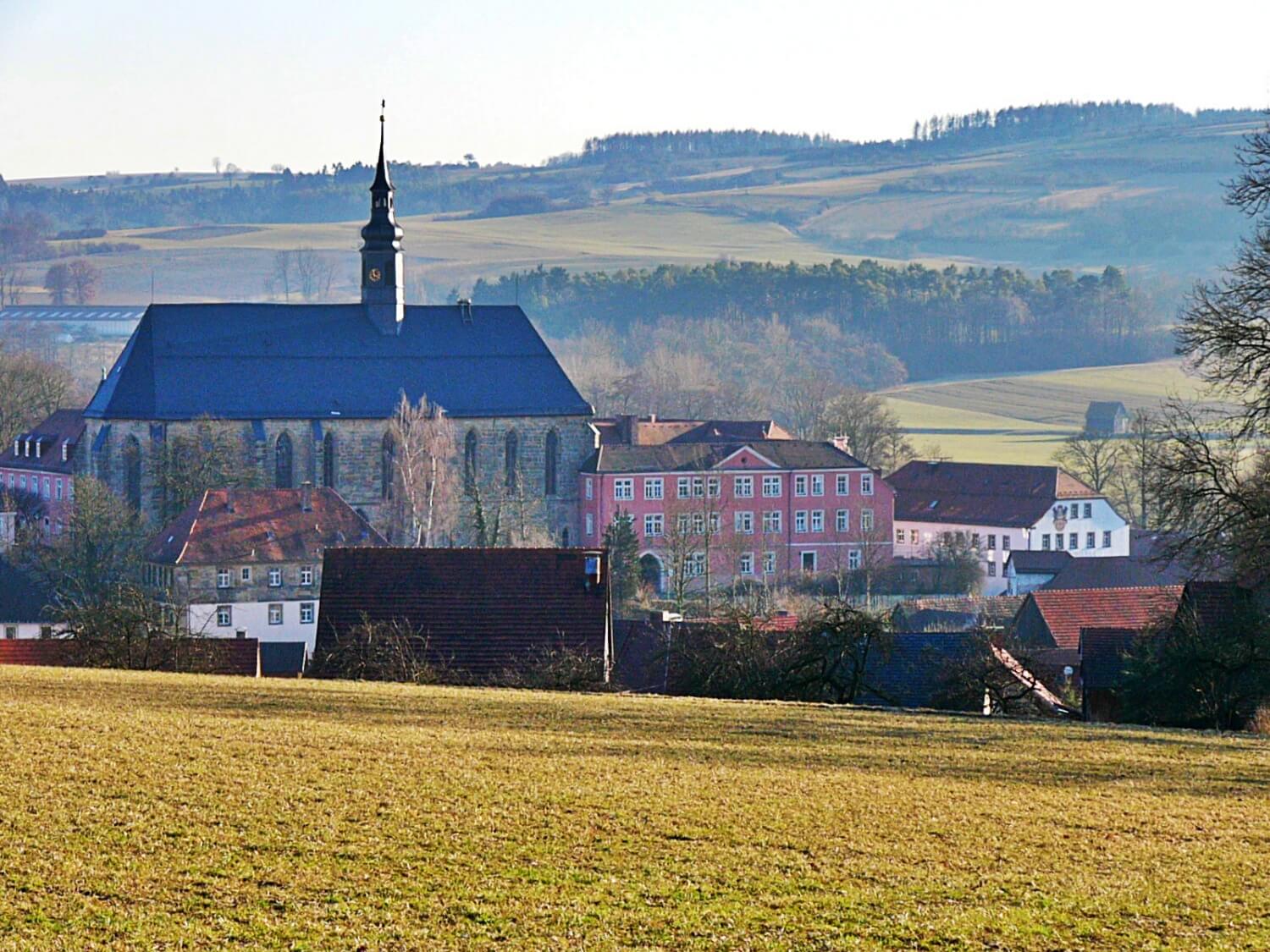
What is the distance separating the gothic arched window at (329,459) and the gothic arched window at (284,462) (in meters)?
1.17

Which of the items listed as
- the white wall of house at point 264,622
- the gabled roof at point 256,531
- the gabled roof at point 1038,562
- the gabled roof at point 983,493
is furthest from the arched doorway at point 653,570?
the white wall of house at point 264,622

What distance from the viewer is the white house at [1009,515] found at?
8644 cm

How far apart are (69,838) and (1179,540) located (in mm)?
22172

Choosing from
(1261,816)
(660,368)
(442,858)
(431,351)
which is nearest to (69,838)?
(442,858)

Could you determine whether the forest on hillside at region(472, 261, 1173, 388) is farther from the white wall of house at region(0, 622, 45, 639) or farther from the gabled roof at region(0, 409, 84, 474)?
the white wall of house at region(0, 622, 45, 639)

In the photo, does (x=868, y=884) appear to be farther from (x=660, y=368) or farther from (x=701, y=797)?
(x=660, y=368)

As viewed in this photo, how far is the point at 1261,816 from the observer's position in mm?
17578

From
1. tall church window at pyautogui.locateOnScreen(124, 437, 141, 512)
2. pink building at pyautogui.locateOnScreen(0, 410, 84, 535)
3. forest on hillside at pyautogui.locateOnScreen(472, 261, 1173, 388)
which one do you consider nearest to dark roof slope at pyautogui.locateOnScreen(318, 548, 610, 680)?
pink building at pyautogui.locateOnScreen(0, 410, 84, 535)

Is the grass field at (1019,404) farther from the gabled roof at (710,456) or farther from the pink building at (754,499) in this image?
the pink building at (754,499)

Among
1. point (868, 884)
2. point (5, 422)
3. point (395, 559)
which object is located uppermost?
point (5, 422)

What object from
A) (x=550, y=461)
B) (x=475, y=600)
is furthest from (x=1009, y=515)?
(x=475, y=600)

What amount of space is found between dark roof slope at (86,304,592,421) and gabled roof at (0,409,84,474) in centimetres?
186

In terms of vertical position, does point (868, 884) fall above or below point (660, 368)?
below

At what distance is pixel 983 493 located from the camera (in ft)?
294
